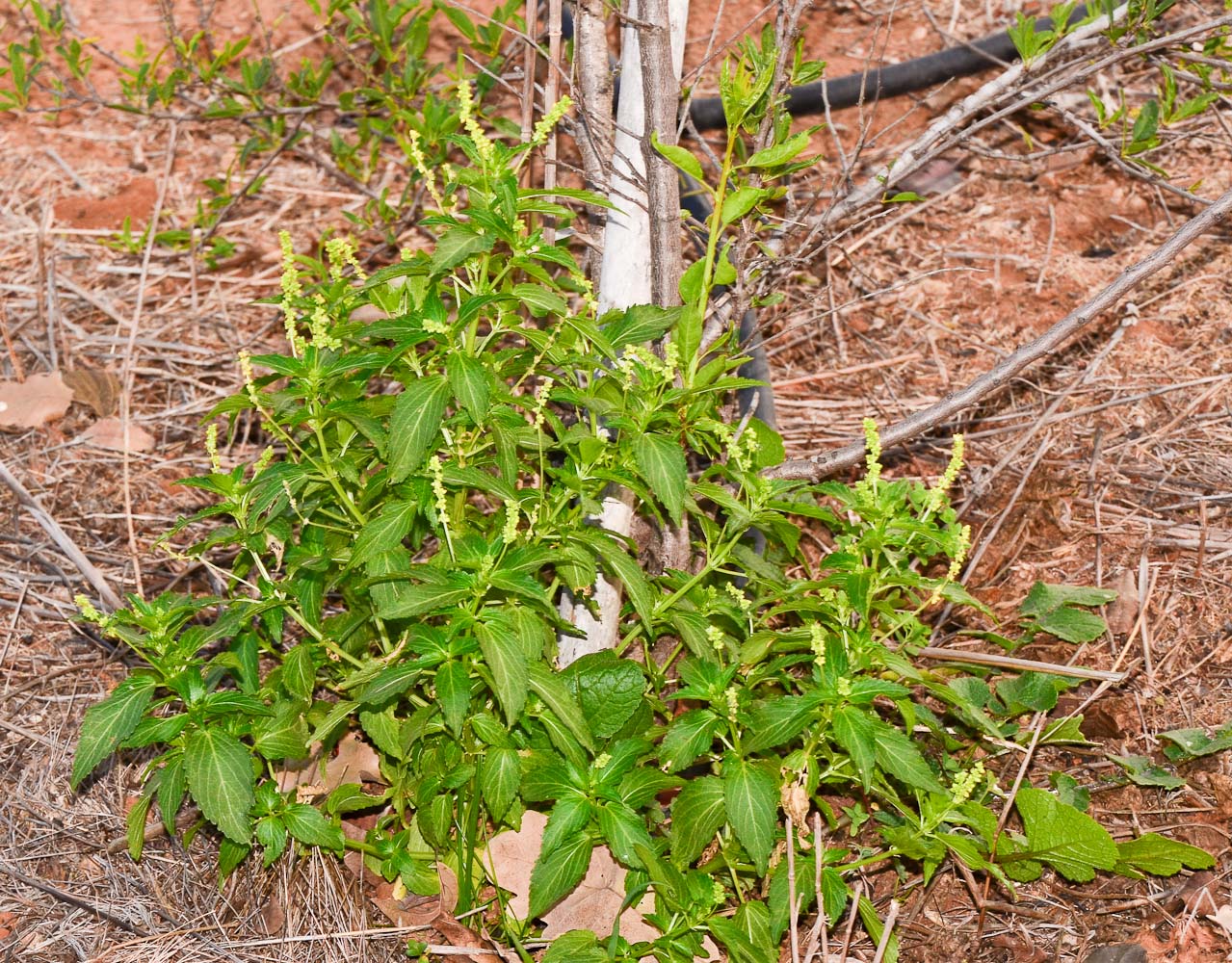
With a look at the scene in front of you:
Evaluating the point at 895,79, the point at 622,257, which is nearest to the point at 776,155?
the point at 622,257

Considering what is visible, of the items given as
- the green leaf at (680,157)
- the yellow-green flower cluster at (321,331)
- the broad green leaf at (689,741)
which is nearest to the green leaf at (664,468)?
the broad green leaf at (689,741)

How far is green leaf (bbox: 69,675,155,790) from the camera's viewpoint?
209 cm

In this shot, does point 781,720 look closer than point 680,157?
Yes

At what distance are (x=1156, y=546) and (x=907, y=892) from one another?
43.1 inches

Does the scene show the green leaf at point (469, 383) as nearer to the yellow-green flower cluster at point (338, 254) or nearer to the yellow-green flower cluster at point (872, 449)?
the yellow-green flower cluster at point (338, 254)

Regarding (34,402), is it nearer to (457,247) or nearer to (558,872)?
(457,247)

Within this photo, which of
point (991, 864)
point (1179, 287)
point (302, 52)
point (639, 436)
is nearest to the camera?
point (639, 436)

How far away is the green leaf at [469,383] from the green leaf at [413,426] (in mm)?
43

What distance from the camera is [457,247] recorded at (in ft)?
6.70

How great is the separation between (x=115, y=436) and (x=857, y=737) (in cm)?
246

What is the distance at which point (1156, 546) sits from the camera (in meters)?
2.86

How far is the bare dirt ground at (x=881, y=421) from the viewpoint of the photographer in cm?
237

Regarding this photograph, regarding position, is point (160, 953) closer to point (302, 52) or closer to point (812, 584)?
point (812, 584)

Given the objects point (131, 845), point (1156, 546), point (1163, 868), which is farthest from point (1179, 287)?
point (131, 845)
